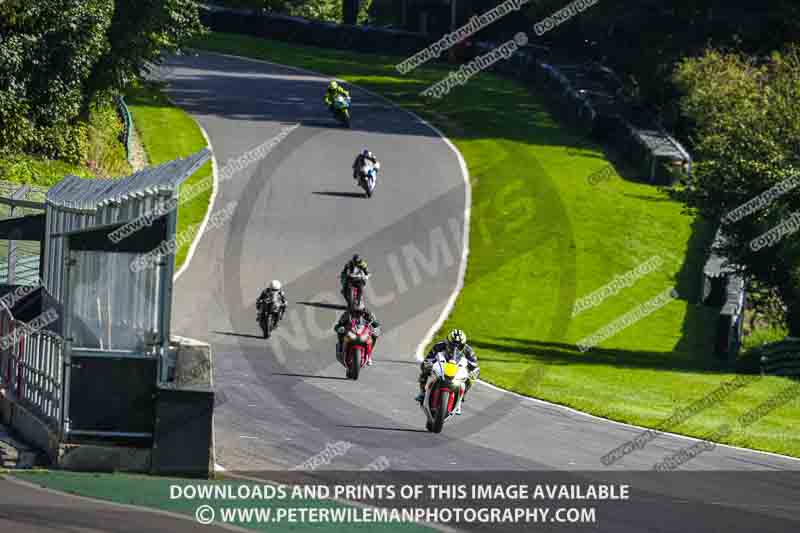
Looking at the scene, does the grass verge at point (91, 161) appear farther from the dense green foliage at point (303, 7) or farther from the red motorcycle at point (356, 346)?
the dense green foliage at point (303, 7)

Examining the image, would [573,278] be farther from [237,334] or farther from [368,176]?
[237,334]

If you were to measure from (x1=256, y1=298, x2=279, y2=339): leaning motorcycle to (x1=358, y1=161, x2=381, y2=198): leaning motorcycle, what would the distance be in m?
16.3

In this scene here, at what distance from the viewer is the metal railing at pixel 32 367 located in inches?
606

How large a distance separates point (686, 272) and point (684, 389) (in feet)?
47.4

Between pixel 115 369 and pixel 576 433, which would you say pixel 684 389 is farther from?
pixel 115 369

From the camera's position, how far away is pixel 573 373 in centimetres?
2927

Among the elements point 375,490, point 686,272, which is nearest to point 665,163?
point 686,272

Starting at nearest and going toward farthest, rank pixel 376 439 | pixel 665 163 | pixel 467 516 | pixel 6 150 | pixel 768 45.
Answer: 1. pixel 467 516
2. pixel 376 439
3. pixel 6 150
4. pixel 665 163
5. pixel 768 45

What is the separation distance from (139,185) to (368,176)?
98.7 feet

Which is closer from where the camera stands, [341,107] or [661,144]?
[661,144]

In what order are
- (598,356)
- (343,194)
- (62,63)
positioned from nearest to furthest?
(598,356) → (62,63) → (343,194)

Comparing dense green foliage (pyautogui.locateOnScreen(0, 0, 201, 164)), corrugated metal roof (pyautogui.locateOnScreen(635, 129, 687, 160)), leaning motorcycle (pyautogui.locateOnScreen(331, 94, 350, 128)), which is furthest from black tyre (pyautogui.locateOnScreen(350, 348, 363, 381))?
leaning motorcycle (pyautogui.locateOnScreen(331, 94, 350, 128))

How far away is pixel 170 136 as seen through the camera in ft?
167

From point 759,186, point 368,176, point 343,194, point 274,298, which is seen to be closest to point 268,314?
point 274,298
